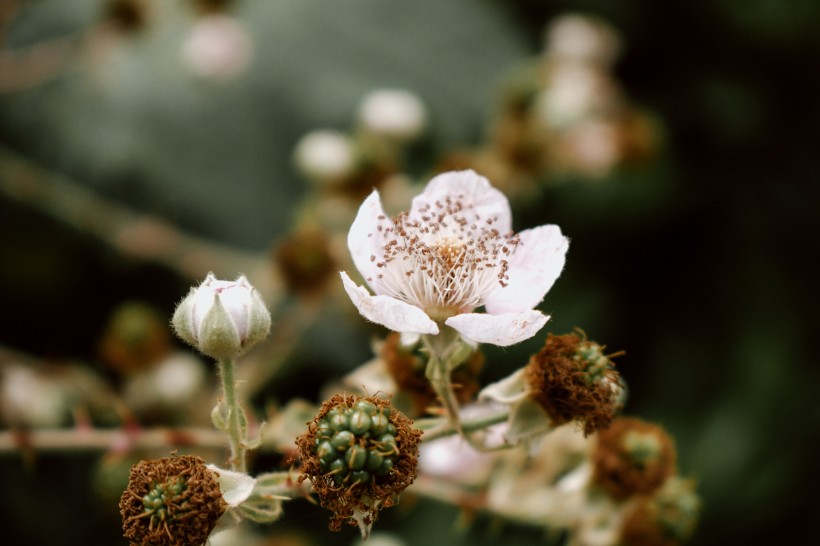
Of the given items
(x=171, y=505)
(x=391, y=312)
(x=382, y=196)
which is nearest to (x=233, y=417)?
(x=171, y=505)

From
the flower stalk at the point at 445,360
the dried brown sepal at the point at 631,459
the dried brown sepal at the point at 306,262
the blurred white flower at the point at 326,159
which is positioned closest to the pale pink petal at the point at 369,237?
the flower stalk at the point at 445,360

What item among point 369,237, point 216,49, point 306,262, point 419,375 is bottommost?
point 419,375

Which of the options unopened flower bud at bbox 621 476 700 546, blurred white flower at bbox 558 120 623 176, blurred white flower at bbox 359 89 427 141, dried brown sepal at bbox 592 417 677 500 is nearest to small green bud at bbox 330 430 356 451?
dried brown sepal at bbox 592 417 677 500

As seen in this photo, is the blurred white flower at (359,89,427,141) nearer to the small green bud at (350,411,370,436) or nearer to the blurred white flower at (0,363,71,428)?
the blurred white flower at (0,363,71,428)

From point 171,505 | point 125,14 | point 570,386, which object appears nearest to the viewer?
point 171,505

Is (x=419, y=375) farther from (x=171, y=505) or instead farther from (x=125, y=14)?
(x=125, y=14)

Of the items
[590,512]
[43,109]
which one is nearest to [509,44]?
[43,109]

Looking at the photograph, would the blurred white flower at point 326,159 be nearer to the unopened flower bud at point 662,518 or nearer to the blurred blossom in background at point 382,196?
the blurred blossom in background at point 382,196
